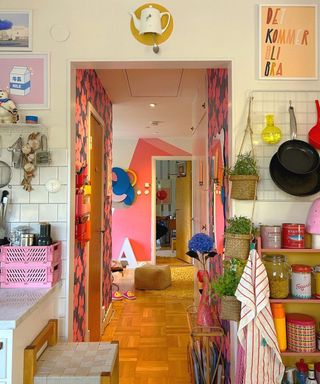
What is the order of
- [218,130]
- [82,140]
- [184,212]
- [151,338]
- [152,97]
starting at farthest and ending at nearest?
[184,212], [152,97], [151,338], [82,140], [218,130]

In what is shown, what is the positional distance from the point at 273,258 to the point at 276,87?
0.89 m

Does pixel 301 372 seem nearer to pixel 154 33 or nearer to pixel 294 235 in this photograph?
pixel 294 235

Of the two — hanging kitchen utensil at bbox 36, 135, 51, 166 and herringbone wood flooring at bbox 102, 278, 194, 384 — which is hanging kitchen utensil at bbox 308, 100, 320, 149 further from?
herringbone wood flooring at bbox 102, 278, 194, 384

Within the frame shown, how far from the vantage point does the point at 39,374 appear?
1.37 meters

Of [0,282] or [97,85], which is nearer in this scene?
[0,282]

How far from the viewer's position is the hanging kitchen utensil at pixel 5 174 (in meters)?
1.77

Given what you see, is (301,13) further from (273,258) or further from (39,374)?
(39,374)

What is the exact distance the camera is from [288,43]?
5.69 feet

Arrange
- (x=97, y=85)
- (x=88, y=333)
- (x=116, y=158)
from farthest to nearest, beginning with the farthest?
(x=116, y=158), (x=97, y=85), (x=88, y=333)

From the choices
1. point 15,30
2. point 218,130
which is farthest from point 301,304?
point 15,30

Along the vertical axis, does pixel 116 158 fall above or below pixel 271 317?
above

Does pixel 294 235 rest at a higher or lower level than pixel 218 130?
lower

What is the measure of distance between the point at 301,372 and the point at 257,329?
1.19 ft

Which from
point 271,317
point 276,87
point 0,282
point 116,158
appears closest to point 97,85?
point 276,87
